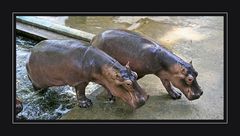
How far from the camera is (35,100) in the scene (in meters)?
6.08

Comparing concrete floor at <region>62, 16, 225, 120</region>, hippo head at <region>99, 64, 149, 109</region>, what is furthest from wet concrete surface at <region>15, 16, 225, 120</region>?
hippo head at <region>99, 64, 149, 109</region>

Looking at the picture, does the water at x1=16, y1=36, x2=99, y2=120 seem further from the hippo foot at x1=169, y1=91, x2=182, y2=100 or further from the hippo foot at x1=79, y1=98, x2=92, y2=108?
the hippo foot at x1=169, y1=91, x2=182, y2=100

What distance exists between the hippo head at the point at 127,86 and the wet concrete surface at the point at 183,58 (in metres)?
0.49

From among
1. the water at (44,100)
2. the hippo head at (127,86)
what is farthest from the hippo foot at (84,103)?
the hippo head at (127,86)

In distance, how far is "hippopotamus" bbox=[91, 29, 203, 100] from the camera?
5.33 meters

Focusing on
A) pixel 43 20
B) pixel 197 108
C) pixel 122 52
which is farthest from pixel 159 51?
pixel 43 20

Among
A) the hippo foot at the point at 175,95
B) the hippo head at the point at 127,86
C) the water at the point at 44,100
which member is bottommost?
the water at the point at 44,100

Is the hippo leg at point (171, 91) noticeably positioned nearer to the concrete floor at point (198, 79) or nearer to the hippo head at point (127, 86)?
the concrete floor at point (198, 79)

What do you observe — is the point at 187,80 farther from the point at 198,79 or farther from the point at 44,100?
the point at 44,100

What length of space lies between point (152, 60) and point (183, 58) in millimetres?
1525

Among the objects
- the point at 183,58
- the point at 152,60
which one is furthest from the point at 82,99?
the point at 183,58

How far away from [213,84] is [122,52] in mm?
1383

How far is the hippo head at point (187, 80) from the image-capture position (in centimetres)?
526

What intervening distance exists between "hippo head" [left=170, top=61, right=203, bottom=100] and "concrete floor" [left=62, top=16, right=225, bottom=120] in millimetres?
279
